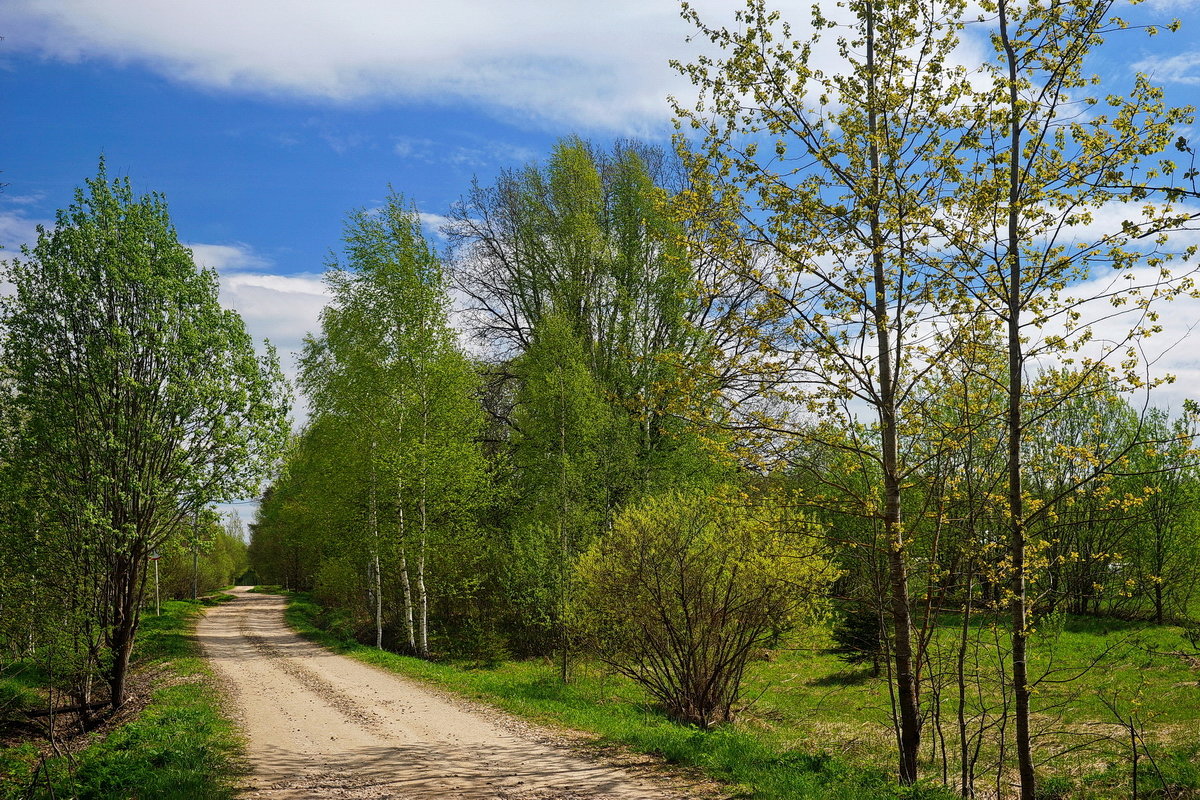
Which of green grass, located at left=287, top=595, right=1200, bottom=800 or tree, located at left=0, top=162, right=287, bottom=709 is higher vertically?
tree, located at left=0, top=162, right=287, bottom=709

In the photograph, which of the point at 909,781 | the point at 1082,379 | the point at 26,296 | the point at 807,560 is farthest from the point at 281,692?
the point at 1082,379

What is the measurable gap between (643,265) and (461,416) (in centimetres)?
742

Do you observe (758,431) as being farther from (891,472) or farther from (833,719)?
(833,719)

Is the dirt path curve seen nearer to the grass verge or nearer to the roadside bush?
the grass verge

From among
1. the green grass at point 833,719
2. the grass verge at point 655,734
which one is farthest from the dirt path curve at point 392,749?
the green grass at point 833,719

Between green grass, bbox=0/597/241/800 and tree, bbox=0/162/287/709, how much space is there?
2.22m

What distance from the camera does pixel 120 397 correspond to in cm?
1308

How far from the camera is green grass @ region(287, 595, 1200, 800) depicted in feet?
25.4

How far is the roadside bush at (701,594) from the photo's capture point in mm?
10867

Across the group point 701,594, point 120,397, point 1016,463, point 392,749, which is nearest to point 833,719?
point 701,594

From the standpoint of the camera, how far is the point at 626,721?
34.9 feet

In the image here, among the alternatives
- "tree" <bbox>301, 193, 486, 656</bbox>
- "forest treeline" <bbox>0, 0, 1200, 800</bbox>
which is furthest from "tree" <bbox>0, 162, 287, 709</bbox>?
"tree" <bbox>301, 193, 486, 656</bbox>

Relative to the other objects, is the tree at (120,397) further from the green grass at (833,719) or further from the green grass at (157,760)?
the green grass at (833,719)

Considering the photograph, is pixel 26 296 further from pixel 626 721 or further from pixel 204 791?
pixel 626 721
